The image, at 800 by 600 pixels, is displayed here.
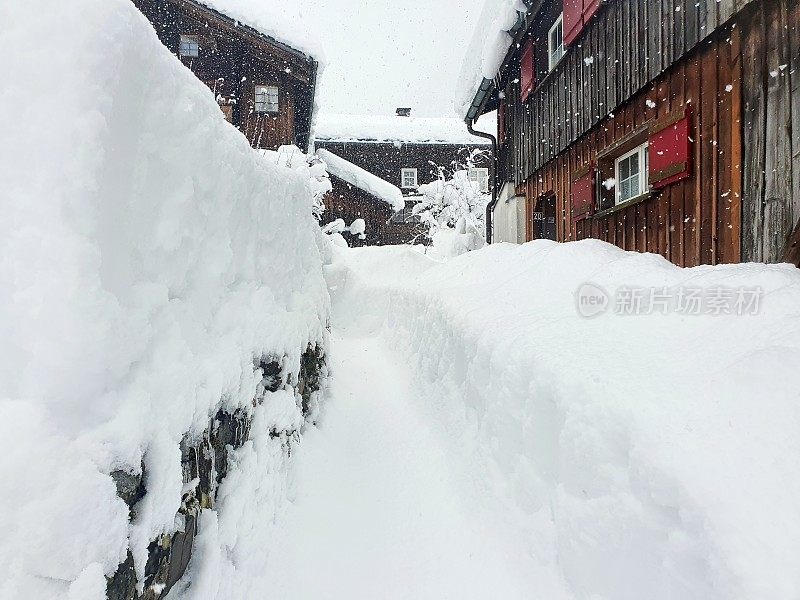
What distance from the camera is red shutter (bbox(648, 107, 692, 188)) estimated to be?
14.4ft


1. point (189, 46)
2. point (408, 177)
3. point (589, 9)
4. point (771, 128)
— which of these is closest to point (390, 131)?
point (408, 177)

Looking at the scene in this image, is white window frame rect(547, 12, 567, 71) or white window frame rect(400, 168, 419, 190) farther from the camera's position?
white window frame rect(400, 168, 419, 190)

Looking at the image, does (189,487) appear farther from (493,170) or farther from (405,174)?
(405,174)

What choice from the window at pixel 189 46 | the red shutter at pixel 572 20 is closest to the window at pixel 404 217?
the window at pixel 189 46

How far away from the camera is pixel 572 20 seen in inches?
259

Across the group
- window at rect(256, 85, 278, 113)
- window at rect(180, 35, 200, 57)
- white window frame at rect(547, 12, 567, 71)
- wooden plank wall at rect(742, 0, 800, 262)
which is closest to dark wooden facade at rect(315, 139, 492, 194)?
window at rect(256, 85, 278, 113)

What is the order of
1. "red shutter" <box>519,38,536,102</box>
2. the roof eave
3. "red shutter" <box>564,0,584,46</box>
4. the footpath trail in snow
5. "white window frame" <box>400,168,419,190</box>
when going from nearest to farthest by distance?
1. the footpath trail in snow
2. "red shutter" <box>564,0,584,46</box>
3. the roof eave
4. "red shutter" <box>519,38,536,102</box>
5. "white window frame" <box>400,168,419,190</box>

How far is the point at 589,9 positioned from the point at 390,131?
2560 centimetres

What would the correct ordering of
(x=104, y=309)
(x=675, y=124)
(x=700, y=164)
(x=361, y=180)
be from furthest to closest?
(x=361, y=180), (x=675, y=124), (x=700, y=164), (x=104, y=309)

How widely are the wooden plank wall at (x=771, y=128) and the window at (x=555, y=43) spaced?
424 centimetres

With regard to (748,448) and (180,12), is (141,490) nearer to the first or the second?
(748,448)

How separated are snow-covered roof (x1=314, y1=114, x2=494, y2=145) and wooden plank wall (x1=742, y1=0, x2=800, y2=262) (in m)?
27.2

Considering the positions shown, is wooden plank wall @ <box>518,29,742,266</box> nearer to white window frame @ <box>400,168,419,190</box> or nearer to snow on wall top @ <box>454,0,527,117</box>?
snow on wall top @ <box>454,0,527,117</box>

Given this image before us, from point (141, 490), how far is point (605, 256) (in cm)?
348
